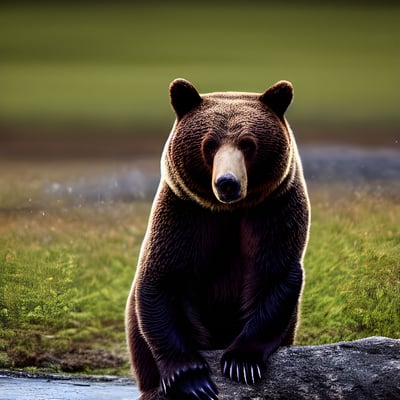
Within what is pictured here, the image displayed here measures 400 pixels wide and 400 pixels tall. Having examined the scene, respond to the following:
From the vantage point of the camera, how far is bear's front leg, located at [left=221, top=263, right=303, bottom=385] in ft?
13.1

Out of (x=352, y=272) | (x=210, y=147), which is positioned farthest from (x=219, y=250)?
(x=352, y=272)

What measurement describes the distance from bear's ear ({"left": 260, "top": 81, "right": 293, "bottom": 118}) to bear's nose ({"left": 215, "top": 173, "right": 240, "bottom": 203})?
56 cm

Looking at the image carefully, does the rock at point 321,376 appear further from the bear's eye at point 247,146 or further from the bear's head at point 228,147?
the bear's eye at point 247,146

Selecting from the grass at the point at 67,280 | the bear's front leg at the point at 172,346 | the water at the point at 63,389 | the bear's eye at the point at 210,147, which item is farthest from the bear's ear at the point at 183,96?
the grass at the point at 67,280

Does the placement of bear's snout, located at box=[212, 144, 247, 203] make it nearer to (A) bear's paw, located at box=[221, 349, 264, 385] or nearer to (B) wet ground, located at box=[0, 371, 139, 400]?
(A) bear's paw, located at box=[221, 349, 264, 385]

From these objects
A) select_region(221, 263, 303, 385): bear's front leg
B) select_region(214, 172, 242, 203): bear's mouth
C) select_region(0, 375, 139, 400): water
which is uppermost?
select_region(214, 172, 242, 203): bear's mouth

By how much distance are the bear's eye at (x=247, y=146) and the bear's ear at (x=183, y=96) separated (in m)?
0.37

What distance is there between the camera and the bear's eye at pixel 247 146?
12.2ft

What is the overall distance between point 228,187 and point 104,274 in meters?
4.07

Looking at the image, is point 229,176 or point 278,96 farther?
point 278,96

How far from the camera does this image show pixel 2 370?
6.43m

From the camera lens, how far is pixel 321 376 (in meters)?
4.10

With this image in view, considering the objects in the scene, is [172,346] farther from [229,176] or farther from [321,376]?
[229,176]

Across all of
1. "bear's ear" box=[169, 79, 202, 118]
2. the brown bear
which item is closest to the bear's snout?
the brown bear
